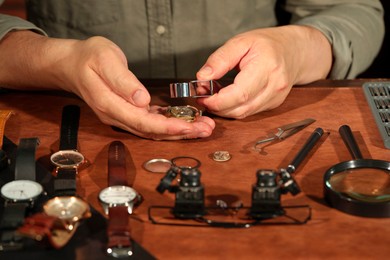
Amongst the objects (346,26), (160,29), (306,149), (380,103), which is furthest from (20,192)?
(346,26)

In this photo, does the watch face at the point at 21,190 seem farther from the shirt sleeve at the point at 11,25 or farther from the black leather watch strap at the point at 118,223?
the shirt sleeve at the point at 11,25

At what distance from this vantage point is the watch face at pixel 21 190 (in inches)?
42.0

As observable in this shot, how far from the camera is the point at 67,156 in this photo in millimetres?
1226

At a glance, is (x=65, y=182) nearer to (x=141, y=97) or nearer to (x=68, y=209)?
(x=68, y=209)

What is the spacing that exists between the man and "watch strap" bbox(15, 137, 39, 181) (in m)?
0.16

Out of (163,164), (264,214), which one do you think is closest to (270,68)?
(163,164)

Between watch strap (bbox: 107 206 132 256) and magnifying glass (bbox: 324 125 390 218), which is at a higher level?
magnifying glass (bbox: 324 125 390 218)

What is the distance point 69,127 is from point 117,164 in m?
0.19

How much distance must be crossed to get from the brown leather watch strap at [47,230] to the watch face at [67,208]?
0.02m

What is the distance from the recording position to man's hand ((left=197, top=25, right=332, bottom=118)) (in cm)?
134

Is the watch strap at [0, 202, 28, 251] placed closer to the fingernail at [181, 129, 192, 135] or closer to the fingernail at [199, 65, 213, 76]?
the fingernail at [181, 129, 192, 135]

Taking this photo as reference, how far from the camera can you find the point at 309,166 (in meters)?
1.22

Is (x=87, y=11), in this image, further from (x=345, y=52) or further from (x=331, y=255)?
(x=331, y=255)

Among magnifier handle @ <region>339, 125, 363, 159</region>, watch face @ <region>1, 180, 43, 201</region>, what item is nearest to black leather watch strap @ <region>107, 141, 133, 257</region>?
watch face @ <region>1, 180, 43, 201</region>
